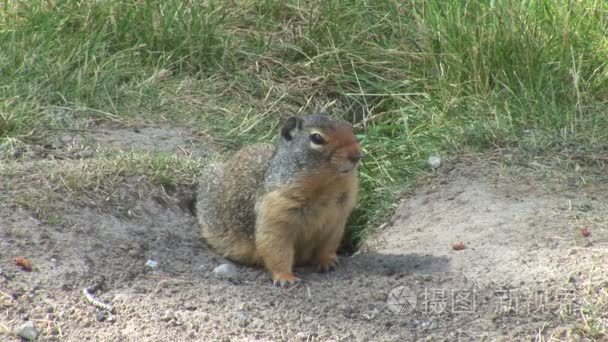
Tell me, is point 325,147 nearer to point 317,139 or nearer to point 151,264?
point 317,139

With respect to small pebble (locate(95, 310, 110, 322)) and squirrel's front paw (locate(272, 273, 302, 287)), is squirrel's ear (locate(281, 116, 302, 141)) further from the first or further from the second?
small pebble (locate(95, 310, 110, 322))

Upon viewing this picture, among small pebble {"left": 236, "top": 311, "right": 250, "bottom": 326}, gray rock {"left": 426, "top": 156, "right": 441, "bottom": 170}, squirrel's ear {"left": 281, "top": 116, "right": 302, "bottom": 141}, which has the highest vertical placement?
squirrel's ear {"left": 281, "top": 116, "right": 302, "bottom": 141}

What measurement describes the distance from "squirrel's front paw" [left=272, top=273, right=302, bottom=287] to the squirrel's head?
50 centimetres

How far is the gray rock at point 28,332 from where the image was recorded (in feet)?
12.8

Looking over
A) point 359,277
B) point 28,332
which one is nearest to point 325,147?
point 359,277

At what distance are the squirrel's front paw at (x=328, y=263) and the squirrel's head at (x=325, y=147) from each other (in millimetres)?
513

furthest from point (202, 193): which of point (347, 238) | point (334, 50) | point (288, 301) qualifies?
point (334, 50)

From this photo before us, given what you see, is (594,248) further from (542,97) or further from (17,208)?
(17,208)

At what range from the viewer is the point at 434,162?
229 inches

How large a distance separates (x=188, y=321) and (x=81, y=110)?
8.55 ft

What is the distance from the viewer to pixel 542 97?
6.06 meters

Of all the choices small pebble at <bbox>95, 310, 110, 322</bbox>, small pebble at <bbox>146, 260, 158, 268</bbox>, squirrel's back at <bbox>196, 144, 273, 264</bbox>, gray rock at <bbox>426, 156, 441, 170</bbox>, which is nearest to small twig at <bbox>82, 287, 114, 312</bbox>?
small pebble at <bbox>95, 310, 110, 322</bbox>

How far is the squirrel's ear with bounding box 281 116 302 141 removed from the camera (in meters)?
4.69

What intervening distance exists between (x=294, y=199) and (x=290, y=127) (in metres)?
0.35
